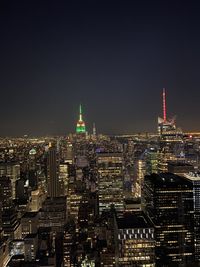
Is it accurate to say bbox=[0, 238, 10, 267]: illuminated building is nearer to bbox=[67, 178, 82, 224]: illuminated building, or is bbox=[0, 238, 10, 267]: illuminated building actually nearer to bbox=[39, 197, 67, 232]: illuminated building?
bbox=[39, 197, 67, 232]: illuminated building

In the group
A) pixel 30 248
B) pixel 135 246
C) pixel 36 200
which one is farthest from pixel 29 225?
pixel 135 246

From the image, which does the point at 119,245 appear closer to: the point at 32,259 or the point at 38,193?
the point at 32,259

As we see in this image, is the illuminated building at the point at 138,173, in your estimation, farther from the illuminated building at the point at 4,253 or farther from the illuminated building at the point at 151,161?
the illuminated building at the point at 4,253

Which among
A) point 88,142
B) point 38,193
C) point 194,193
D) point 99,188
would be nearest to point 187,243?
point 194,193

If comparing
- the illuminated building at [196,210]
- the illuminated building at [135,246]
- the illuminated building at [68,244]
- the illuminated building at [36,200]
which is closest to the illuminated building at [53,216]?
the illuminated building at [68,244]

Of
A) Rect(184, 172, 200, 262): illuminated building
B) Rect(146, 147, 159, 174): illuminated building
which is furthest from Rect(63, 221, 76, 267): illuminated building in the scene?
Rect(146, 147, 159, 174): illuminated building

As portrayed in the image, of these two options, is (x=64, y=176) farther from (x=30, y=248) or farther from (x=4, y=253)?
(x=30, y=248)

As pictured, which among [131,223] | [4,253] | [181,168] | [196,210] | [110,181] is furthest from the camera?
[181,168]
